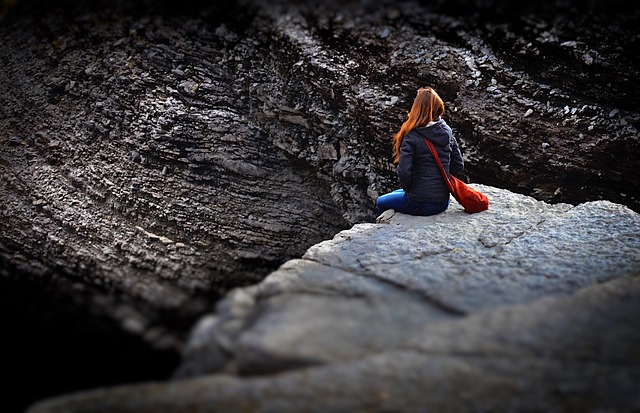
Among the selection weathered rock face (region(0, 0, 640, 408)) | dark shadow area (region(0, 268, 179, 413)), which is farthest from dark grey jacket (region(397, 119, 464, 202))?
dark shadow area (region(0, 268, 179, 413))

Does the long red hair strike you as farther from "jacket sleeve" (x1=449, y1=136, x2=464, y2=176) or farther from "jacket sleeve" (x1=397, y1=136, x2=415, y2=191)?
"jacket sleeve" (x1=449, y1=136, x2=464, y2=176)

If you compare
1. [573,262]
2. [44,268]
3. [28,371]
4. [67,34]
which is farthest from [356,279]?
[67,34]

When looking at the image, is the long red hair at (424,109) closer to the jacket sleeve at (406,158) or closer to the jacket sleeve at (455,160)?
Result: the jacket sleeve at (406,158)

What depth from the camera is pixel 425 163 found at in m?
4.63

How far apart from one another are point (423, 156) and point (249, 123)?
4.60 m

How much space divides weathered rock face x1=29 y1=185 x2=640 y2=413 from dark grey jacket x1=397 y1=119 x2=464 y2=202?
3.39 ft

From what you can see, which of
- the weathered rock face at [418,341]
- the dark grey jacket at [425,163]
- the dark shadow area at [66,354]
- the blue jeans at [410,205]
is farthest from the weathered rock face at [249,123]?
the weathered rock face at [418,341]

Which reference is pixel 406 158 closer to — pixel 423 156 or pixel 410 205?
pixel 423 156

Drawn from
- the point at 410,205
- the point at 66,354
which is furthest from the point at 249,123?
the point at 66,354

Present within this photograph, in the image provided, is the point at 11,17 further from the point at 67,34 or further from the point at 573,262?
the point at 573,262

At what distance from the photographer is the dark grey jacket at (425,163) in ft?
14.9

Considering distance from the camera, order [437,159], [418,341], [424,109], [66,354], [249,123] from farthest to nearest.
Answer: [249,123] → [437,159] → [424,109] → [66,354] → [418,341]

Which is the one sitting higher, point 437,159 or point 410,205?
point 437,159

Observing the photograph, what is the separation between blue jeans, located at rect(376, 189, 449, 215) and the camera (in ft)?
15.7
